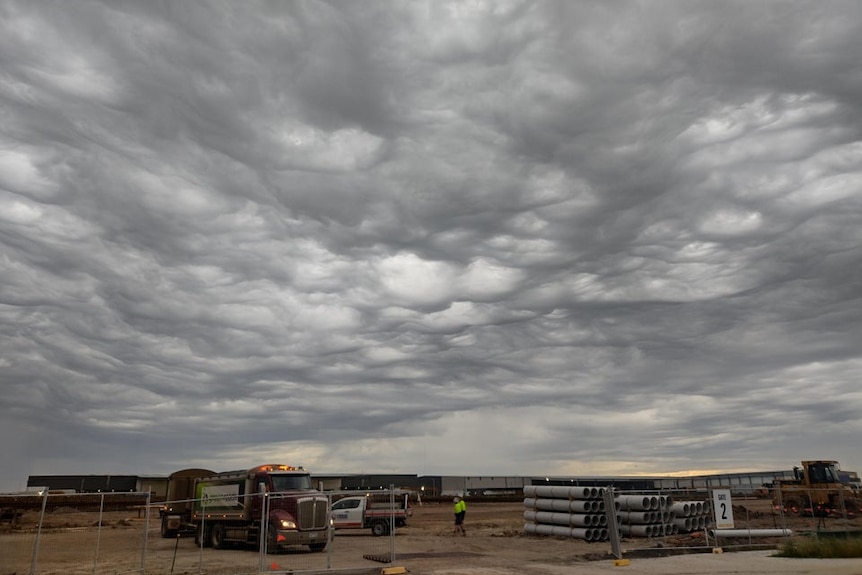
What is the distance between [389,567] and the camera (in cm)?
1855

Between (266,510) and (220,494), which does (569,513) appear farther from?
(220,494)

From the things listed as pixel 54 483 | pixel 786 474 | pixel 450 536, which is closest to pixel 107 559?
pixel 450 536

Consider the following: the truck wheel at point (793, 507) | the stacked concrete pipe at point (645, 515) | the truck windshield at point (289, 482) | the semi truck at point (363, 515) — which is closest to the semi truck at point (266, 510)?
the truck windshield at point (289, 482)

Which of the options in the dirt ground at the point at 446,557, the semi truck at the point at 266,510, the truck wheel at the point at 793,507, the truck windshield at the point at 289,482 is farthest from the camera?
the truck wheel at the point at 793,507

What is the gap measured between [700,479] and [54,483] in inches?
5092

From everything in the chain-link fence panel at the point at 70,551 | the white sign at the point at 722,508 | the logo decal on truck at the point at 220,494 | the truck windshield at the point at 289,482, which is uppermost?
the truck windshield at the point at 289,482

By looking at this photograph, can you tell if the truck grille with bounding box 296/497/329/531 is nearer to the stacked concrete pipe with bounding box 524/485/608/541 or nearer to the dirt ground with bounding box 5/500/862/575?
the dirt ground with bounding box 5/500/862/575

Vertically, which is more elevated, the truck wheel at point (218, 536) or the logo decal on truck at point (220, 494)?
the logo decal on truck at point (220, 494)

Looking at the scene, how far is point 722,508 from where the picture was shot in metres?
24.4

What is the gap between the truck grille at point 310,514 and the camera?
23.4m

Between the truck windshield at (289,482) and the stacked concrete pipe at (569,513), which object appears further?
the stacked concrete pipe at (569,513)

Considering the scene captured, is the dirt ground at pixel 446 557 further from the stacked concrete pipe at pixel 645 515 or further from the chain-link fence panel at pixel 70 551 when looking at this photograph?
the stacked concrete pipe at pixel 645 515

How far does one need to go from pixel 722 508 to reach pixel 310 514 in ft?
50.8

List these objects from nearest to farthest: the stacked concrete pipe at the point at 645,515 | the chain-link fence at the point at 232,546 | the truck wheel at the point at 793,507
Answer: the chain-link fence at the point at 232,546 → the stacked concrete pipe at the point at 645,515 → the truck wheel at the point at 793,507
